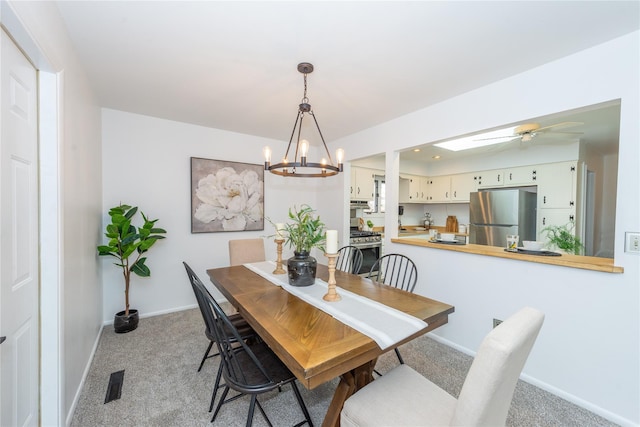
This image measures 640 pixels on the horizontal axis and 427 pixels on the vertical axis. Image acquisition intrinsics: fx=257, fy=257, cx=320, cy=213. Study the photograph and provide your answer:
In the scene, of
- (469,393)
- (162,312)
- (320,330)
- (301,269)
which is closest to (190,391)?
(301,269)

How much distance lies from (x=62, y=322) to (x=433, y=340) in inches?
116

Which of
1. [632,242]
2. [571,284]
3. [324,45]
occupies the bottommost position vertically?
[571,284]

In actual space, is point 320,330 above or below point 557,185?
below

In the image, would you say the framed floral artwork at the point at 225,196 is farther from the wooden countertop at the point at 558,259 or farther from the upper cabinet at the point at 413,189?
the upper cabinet at the point at 413,189

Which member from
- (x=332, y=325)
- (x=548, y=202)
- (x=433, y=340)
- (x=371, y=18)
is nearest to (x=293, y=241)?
(x=332, y=325)

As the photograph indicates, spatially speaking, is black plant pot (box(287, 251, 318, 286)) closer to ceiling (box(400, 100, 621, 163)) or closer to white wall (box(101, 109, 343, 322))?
ceiling (box(400, 100, 621, 163))

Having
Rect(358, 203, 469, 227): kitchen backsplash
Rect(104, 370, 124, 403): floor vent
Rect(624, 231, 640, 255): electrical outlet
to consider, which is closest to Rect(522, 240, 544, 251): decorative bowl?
Rect(624, 231, 640, 255): electrical outlet

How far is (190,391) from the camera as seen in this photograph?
6.10 ft

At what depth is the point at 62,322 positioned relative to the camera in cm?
145

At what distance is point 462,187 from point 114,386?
5.54 metres

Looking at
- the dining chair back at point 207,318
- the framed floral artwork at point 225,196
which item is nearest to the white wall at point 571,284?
the dining chair back at point 207,318

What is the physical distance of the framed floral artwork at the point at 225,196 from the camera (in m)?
3.40

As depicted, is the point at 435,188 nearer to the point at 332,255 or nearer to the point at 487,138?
the point at 487,138

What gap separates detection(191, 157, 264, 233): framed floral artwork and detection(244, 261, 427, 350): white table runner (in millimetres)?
2032
